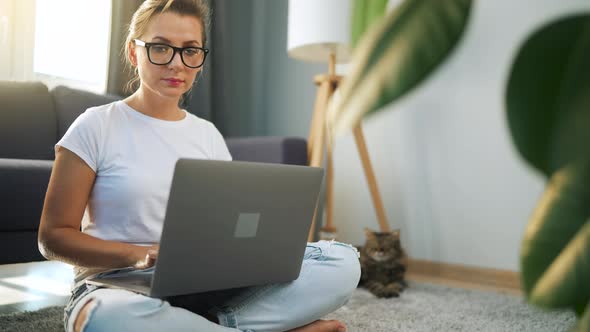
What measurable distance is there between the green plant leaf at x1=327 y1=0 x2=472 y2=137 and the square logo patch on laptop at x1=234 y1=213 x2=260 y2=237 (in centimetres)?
78

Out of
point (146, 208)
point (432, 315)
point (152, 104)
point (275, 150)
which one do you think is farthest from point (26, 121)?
point (432, 315)

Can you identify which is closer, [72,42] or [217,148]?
[217,148]

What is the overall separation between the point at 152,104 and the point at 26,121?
1.11 meters

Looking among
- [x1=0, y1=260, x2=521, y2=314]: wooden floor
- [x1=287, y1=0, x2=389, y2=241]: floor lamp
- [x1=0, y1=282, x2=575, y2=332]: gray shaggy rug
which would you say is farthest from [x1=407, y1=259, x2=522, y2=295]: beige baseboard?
[x1=287, y1=0, x2=389, y2=241]: floor lamp

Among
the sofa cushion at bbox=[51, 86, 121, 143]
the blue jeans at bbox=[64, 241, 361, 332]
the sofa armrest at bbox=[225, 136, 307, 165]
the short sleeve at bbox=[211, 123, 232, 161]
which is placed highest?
the short sleeve at bbox=[211, 123, 232, 161]

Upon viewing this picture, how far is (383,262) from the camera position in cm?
208

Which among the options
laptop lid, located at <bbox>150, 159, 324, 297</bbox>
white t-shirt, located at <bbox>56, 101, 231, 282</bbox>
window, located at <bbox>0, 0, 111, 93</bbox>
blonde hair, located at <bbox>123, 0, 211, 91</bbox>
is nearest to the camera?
laptop lid, located at <bbox>150, 159, 324, 297</bbox>

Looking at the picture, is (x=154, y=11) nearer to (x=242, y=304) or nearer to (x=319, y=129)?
(x=242, y=304)

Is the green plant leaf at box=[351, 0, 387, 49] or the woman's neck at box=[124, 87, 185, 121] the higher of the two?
the green plant leaf at box=[351, 0, 387, 49]

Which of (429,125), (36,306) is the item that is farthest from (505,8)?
(36,306)

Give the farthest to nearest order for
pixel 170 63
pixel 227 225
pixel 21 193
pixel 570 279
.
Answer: pixel 21 193 < pixel 170 63 < pixel 227 225 < pixel 570 279

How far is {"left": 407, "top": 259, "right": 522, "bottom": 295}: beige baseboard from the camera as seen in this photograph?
2.23 m

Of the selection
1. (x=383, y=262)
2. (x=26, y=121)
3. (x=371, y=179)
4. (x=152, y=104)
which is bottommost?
(x=383, y=262)

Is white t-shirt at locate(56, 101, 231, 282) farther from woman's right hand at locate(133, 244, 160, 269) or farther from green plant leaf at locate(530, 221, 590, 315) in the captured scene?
green plant leaf at locate(530, 221, 590, 315)
